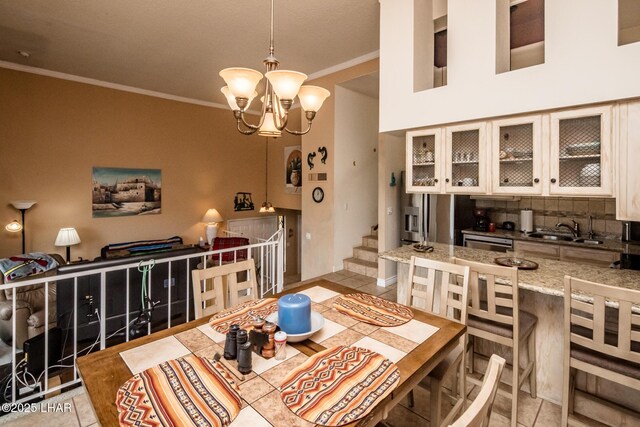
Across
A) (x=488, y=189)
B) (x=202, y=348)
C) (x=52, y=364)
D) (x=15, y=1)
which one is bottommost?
(x=52, y=364)

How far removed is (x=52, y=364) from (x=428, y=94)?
168 inches

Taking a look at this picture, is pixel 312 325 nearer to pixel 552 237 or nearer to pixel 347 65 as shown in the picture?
pixel 552 237

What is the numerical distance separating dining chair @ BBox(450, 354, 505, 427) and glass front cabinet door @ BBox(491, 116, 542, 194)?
195 centimetres

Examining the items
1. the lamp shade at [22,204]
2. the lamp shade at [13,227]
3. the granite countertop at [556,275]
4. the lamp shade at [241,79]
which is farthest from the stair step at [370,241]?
the lamp shade at [13,227]

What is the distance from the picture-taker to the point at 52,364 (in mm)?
2812

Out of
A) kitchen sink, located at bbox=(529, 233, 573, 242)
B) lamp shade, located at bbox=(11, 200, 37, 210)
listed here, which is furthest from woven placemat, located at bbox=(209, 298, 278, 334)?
lamp shade, located at bbox=(11, 200, 37, 210)

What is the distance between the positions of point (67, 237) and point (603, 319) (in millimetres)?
6123

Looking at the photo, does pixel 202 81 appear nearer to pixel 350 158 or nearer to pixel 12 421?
pixel 350 158

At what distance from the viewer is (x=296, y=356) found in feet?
4.42

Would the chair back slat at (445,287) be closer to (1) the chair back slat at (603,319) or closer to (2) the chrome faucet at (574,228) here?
(1) the chair back slat at (603,319)

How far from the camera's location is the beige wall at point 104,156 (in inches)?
180

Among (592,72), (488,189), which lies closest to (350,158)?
(488,189)

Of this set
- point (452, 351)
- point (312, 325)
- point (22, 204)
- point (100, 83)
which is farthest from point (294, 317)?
point (100, 83)

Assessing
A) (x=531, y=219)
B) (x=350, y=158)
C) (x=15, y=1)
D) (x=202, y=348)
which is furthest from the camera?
(x=350, y=158)
